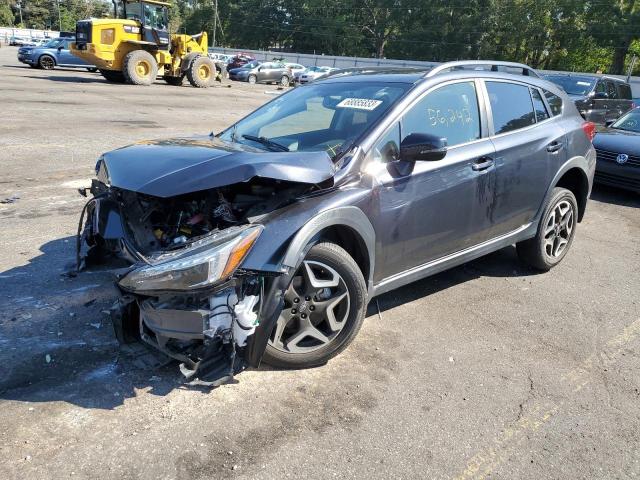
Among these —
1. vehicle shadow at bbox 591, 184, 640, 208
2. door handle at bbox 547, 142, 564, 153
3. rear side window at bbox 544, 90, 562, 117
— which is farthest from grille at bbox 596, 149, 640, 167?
door handle at bbox 547, 142, 564, 153

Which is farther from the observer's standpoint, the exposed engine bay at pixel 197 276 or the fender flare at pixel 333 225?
the fender flare at pixel 333 225

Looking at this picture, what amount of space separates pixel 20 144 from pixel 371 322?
793 centimetres

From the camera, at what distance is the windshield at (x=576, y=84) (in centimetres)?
1288

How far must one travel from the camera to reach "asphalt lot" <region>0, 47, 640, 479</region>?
8.40 feet

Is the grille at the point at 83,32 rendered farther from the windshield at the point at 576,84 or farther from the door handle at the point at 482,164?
the door handle at the point at 482,164

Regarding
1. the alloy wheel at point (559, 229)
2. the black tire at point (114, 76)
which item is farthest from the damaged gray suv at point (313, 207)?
the black tire at point (114, 76)

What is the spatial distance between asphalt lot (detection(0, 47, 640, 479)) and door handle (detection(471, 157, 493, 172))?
3.65 feet

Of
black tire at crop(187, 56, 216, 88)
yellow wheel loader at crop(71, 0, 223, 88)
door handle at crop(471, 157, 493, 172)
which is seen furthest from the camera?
black tire at crop(187, 56, 216, 88)

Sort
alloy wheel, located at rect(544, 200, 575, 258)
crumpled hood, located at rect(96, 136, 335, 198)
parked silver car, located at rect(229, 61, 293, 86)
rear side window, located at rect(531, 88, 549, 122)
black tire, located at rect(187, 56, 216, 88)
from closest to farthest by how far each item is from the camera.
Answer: crumpled hood, located at rect(96, 136, 335, 198)
rear side window, located at rect(531, 88, 549, 122)
alloy wheel, located at rect(544, 200, 575, 258)
black tire, located at rect(187, 56, 216, 88)
parked silver car, located at rect(229, 61, 293, 86)

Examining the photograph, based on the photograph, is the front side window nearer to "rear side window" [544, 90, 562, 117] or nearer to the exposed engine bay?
the exposed engine bay

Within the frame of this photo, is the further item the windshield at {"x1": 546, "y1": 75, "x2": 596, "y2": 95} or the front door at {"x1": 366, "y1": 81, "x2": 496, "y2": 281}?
the windshield at {"x1": 546, "y1": 75, "x2": 596, "y2": 95}

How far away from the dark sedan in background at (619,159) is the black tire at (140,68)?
717 inches

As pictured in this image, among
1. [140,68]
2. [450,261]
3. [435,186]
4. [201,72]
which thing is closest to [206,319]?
[435,186]

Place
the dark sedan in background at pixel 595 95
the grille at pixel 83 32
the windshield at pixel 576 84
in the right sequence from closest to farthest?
the dark sedan in background at pixel 595 95
the windshield at pixel 576 84
the grille at pixel 83 32
